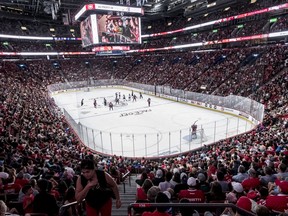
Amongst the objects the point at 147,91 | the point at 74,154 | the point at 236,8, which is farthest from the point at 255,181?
the point at 236,8

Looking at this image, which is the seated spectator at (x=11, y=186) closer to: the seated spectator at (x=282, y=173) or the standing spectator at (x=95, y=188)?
the standing spectator at (x=95, y=188)

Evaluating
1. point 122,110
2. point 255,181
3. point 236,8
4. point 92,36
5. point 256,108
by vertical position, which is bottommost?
point 122,110

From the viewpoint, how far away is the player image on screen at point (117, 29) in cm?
3045

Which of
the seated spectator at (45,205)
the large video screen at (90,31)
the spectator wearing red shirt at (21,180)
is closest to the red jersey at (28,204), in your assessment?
the seated spectator at (45,205)

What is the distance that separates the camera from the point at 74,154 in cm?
1423

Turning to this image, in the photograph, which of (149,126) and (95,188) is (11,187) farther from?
(149,126)

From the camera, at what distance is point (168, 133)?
Result: 21.4 meters

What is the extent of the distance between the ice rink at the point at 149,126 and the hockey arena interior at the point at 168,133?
146 mm

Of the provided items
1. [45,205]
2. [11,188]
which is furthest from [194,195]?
[11,188]

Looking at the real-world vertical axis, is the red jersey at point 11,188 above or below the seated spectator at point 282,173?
below

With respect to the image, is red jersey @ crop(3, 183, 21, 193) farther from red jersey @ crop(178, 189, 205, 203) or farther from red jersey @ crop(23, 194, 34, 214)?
red jersey @ crop(178, 189, 205, 203)

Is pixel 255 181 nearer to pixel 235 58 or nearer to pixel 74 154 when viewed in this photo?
pixel 74 154

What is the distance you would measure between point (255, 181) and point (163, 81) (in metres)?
42.2

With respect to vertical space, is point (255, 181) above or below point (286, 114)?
above
